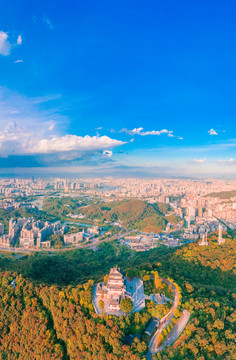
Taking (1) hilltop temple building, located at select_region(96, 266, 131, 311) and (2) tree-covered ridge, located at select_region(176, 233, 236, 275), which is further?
(2) tree-covered ridge, located at select_region(176, 233, 236, 275)

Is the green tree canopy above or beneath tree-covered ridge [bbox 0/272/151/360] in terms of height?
above

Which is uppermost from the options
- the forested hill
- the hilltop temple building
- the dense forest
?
the hilltop temple building

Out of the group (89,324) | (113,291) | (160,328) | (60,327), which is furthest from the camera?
(113,291)

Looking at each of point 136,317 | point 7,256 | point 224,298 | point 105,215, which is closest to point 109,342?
point 136,317

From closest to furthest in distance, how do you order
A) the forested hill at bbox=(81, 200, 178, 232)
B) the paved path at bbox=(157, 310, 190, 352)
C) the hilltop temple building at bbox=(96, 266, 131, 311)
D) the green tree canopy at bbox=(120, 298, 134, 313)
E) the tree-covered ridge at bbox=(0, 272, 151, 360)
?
the tree-covered ridge at bbox=(0, 272, 151, 360), the paved path at bbox=(157, 310, 190, 352), the green tree canopy at bbox=(120, 298, 134, 313), the hilltop temple building at bbox=(96, 266, 131, 311), the forested hill at bbox=(81, 200, 178, 232)

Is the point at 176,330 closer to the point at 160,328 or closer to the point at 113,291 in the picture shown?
Answer: the point at 160,328

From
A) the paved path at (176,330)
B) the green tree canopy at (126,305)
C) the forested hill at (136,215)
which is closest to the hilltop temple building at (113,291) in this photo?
the green tree canopy at (126,305)

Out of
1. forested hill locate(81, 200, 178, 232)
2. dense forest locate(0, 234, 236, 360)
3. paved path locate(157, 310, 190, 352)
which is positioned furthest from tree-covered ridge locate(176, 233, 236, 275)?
forested hill locate(81, 200, 178, 232)

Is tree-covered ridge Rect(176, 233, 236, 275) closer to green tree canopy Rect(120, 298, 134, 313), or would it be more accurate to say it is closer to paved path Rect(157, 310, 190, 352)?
paved path Rect(157, 310, 190, 352)

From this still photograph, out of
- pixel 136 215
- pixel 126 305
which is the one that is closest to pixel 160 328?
pixel 126 305

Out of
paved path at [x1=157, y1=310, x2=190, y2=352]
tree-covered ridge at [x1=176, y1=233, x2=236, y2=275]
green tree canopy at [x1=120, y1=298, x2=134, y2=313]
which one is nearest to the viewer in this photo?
paved path at [x1=157, y1=310, x2=190, y2=352]
